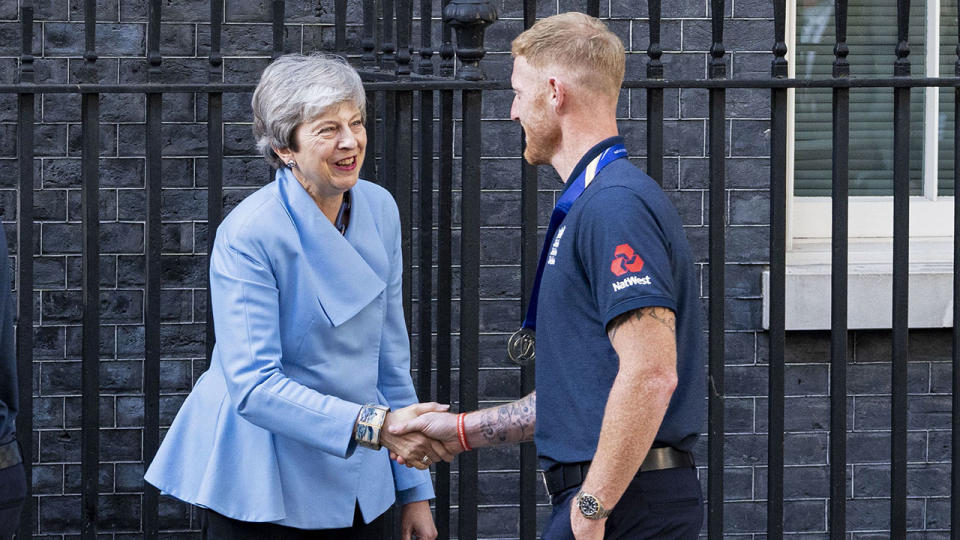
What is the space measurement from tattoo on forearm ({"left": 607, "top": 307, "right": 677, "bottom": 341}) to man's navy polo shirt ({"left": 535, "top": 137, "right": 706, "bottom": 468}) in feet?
0.05

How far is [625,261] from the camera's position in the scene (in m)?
2.53

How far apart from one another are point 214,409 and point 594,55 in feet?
4.03

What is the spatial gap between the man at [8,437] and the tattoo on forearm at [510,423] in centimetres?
107

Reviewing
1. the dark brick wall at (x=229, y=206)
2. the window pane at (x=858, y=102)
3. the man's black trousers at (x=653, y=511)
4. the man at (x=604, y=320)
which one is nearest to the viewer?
the man at (x=604, y=320)

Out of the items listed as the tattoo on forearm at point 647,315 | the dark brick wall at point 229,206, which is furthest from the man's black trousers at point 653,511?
the dark brick wall at point 229,206

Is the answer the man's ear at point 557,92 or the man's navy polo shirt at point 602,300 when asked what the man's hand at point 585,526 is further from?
the man's ear at point 557,92

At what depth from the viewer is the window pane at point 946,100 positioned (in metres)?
5.73

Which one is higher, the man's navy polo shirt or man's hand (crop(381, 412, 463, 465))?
the man's navy polo shirt

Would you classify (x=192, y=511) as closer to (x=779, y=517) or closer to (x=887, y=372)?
(x=779, y=517)

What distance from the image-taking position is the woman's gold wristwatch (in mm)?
3018

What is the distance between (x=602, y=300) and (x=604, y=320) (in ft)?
0.13

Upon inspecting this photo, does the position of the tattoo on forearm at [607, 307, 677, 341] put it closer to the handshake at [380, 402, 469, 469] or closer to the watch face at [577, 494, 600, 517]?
the watch face at [577, 494, 600, 517]

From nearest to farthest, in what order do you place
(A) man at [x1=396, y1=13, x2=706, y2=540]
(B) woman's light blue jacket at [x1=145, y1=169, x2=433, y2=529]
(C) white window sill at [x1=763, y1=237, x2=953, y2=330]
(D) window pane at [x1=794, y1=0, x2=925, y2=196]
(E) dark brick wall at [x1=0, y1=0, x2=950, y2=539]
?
(A) man at [x1=396, y1=13, x2=706, y2=540] → (B) woman's light blue jacket at [x1=145, y1=169, x2=433, y2=529] → (E) dark brick wall at [x1=0, y1=0, x2=950, y2=539] → (C) white window sill at [x1=763, y1=237, x2=953, y2=330] → (D) window pane at [x1=794, y1=0, x2=925, y2=196]

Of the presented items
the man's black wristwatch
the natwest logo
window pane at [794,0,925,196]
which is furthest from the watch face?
window pane at [794,0,925,196]
